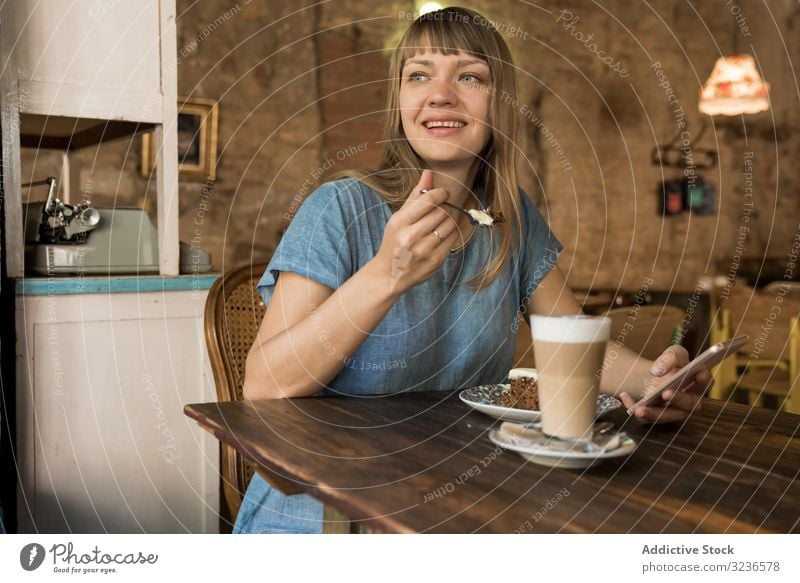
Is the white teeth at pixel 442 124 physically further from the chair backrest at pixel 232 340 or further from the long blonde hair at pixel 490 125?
the chair backrest at pixel 232 340

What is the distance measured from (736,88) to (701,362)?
3.37 metres

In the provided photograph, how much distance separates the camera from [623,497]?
60 cm

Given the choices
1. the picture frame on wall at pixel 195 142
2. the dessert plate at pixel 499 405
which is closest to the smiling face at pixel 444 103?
the dessert plate at pixel 499 405

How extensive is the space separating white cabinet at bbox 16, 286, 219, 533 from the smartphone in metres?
0.97

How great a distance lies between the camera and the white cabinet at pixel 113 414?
1.37 metres

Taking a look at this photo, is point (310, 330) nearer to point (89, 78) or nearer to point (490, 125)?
point (490, 125)

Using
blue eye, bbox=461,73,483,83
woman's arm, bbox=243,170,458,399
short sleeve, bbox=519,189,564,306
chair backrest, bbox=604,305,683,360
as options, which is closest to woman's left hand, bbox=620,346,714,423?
woman's arm, bbox=243,170,458,399

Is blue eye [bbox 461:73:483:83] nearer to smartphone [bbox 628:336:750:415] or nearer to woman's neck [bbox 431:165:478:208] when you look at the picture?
woman's neck [bbox 431:165:478:208]

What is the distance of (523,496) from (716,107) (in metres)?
3.64

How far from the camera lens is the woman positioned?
3.07ft

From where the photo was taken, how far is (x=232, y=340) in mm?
1326

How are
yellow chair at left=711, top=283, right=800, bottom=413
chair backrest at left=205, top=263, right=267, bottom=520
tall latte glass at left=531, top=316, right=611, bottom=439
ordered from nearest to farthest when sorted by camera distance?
tall latte glass at left=531, top=316, right=611, bottom=439 < chair backrest at left=205, top=263, right=267, bottom=520 < yellow chair at left=711, top=283, right=800, bottom=413

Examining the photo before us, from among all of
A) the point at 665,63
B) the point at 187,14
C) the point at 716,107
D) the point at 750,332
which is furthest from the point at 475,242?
the point at 665,63

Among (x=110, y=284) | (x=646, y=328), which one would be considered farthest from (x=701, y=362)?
(x=646, y=328)
